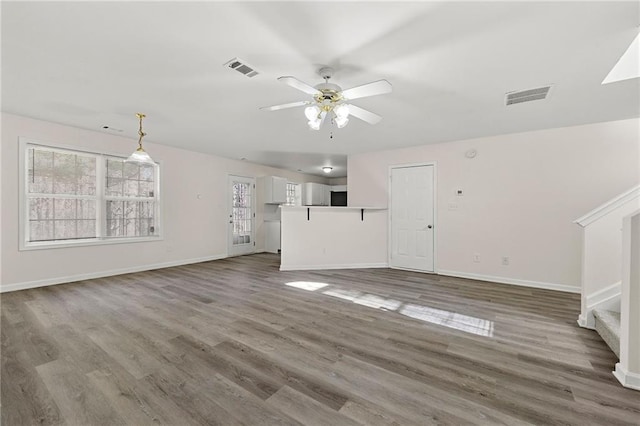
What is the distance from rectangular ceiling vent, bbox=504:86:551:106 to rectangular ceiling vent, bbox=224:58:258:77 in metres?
2.79

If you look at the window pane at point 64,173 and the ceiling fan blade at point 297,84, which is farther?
the window pane at point 64,173

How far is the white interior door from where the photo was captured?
5.17 meters

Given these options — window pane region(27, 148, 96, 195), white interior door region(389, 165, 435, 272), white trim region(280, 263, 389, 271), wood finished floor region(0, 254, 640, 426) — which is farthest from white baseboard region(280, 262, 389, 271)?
window pane region(27, 148, 96, 195)

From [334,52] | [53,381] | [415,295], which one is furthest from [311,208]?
[53,381]

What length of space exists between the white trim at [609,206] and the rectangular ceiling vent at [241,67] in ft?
11.9

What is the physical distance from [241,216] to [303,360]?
18.5ft

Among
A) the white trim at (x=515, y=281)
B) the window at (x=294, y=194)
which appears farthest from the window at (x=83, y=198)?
the white trim at (x=515, y=281)

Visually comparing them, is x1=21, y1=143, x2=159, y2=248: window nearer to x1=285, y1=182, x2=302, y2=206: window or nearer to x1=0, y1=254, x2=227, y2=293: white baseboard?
x1=0, y1=254, x2=227, y2=293: white baseboard

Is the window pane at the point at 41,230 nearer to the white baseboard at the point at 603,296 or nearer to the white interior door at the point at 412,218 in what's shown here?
the white interior door at the point at 412,218

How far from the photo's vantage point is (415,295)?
370 centimetres

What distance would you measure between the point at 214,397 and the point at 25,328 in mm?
2397

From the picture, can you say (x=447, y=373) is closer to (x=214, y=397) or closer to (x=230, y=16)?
(x=214, y=397)

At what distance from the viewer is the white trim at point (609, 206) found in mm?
2589

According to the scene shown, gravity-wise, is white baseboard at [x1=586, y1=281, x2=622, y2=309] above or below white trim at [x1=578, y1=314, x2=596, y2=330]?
above
